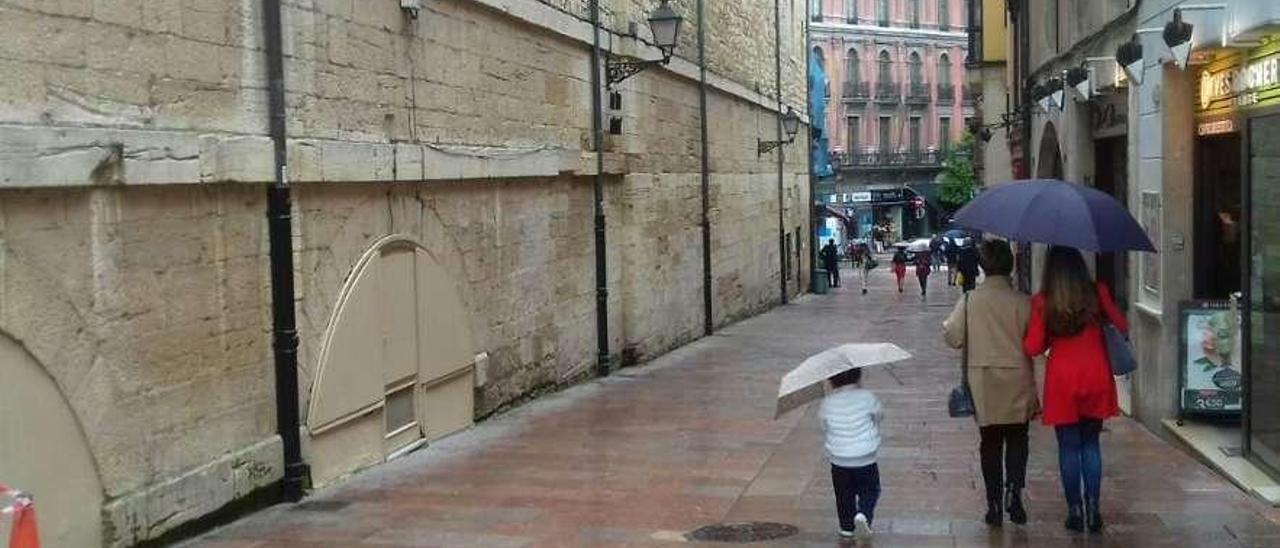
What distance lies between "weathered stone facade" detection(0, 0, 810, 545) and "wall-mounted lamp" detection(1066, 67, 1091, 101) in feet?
17.3

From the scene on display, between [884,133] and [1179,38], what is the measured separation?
62436 mm

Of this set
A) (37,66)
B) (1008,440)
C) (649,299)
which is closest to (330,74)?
(37,66)

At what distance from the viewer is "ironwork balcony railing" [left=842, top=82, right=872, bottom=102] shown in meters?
67.8

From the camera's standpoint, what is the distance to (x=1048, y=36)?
17922mm

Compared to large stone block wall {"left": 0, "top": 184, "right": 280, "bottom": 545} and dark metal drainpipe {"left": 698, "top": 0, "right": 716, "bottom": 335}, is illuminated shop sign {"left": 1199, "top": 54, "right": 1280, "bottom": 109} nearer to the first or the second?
large stone block wall {"left": 0, "top": 184, "right": 280, "bottom": 545}

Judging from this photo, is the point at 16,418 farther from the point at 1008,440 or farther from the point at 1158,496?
the point at 1158,496

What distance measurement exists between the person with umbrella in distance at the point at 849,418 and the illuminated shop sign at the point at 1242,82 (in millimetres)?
3098

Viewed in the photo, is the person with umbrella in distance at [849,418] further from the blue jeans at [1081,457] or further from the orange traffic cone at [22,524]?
the orange traffic cone at [22,524]

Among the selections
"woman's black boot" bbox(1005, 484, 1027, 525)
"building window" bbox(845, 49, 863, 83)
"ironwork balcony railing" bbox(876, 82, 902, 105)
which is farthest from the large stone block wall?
"ironwork balcony railing" bbox(876, 82, 902, 105)

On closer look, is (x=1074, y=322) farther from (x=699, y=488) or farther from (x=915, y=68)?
(x=915, y=68)

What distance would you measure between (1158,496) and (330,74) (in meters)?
5.99

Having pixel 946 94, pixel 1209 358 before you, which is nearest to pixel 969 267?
pixel 1209 358

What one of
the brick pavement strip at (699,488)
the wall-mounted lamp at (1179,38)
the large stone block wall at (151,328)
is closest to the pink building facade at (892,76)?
the brick pavement strip at (699,488)

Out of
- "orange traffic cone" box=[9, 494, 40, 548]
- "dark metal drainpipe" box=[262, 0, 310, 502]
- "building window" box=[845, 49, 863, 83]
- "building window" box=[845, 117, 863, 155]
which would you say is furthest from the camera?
"building window" box=[845, 117, 863, 155]
